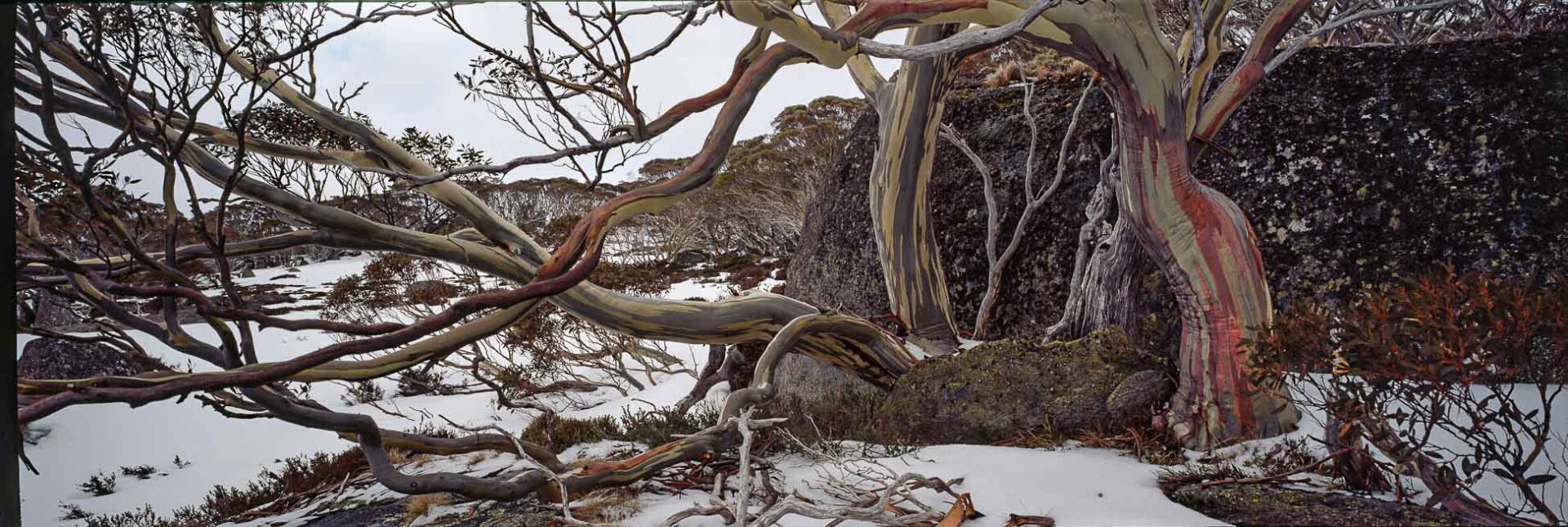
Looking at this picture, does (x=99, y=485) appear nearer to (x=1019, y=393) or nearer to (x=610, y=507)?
(x=610, y=507)

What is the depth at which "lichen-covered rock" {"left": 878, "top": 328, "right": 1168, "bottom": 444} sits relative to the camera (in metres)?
2.62

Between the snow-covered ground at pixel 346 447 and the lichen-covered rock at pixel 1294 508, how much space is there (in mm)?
74

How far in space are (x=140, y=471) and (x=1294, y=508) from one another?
17.5 ft

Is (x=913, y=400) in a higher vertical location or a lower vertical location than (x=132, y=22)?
lower

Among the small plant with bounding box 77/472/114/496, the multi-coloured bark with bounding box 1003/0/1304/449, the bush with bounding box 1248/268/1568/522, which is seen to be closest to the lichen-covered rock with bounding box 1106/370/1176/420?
the multi-coloured bark with bounding box 1003/0/1304/449

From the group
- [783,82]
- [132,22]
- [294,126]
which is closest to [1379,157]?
[783,82]

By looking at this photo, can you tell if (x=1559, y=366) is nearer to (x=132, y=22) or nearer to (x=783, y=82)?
(x=783, y=82)

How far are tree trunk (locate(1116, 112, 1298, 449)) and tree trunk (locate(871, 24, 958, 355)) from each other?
4.79ft

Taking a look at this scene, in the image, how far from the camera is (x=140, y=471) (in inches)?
155

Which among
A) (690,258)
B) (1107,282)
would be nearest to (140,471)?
(1107,282)

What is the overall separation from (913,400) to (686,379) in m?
4.43

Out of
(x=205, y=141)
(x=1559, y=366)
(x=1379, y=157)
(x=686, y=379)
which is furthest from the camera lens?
(x=686, y=379)

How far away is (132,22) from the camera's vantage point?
1991 mm

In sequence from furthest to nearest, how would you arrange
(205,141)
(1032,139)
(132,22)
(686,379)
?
(686,379), (1032,139), (205,141), (132,22)
